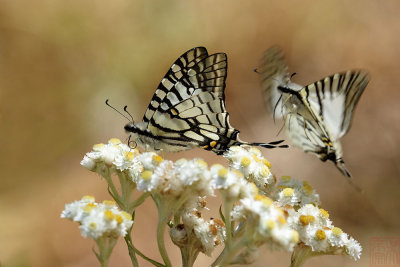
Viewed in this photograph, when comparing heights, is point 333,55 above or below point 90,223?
above

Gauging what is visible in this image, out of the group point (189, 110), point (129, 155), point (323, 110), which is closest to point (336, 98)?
point (323, 110)

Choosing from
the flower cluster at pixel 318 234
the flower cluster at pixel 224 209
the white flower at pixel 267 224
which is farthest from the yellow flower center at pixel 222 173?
the flower cluster at pixel 318 234

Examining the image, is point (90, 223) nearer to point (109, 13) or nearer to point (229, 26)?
point (109, 13)

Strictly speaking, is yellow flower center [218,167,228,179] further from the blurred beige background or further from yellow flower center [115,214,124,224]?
the blurred beige background

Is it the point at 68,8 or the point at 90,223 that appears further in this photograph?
the point at 68,8

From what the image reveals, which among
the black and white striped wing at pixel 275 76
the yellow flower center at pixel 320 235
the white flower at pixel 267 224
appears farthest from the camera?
the black and white striped wing at pixel 275 76

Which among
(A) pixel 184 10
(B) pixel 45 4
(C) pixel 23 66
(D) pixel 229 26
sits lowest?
(C) pixel 23 66

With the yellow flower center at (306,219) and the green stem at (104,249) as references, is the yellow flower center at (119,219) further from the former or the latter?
the yellow flower center at (306,219)

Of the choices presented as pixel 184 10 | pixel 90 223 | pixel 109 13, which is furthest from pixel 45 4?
pixel 90 223
